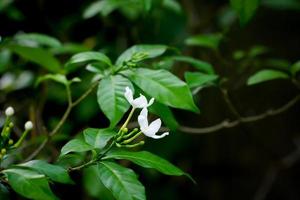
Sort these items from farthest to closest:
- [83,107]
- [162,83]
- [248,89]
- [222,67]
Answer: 1. [248,89]
2. [222,67]
3. [83,107]
4. [162,83]

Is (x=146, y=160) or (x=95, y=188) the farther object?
(x=95, y=188)

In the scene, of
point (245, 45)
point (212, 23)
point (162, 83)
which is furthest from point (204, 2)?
point (162, 83)

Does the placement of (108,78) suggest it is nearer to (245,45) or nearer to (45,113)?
(45,113)

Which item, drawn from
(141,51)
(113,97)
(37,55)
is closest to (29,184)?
(113,97)

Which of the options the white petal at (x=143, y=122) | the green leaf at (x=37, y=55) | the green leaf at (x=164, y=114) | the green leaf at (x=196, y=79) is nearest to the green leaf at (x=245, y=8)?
the green leaf at (x=196, y=79)

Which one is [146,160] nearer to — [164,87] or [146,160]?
[146,160]

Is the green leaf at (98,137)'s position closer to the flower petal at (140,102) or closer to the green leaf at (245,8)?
the flower petal at (140,102)

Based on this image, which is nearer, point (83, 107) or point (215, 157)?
point (83, 107)

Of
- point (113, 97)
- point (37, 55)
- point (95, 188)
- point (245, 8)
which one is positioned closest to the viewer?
point (113, 97)
